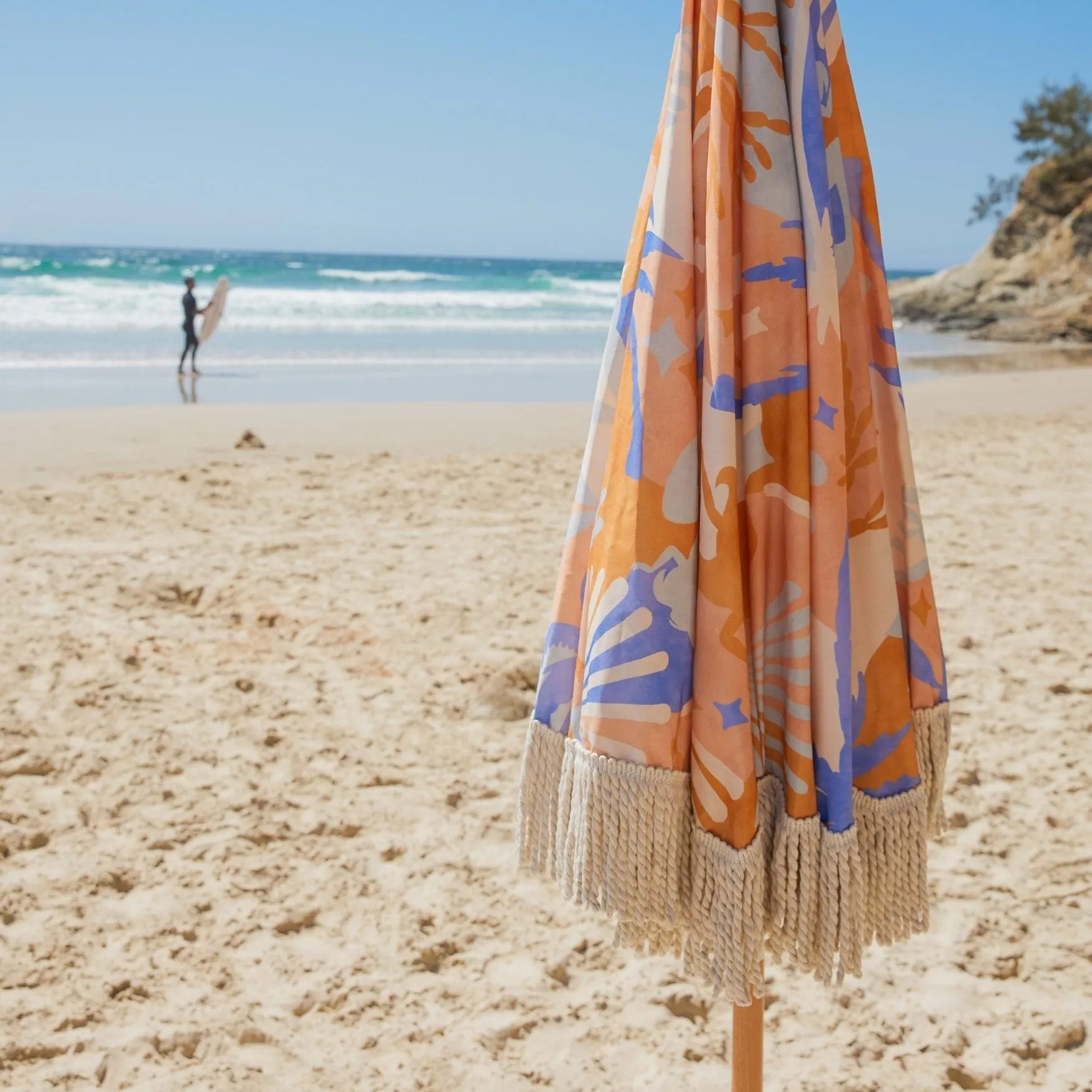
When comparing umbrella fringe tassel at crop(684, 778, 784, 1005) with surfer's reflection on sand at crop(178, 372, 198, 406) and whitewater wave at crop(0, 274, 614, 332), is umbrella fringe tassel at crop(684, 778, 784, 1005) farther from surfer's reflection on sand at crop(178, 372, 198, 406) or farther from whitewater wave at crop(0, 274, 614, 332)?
whitewater wave at crop(0, 274, 614, 332)

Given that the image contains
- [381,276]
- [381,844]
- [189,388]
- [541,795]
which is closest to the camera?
[541,795]

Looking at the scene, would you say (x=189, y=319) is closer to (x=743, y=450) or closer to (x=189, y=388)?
(x=189, y=388)

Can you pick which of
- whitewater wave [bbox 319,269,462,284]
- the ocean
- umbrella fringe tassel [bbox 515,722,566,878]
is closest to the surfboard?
the ocean

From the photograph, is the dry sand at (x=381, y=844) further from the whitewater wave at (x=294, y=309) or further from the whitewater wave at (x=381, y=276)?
the whitewater wave at (x=381, y=276)

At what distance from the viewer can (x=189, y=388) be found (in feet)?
41.5

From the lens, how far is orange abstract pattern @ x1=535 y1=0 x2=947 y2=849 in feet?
4.38

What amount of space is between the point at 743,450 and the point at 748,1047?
1.05 m

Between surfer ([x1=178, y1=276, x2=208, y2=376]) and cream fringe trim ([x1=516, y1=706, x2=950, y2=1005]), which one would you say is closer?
cream fringe trim ([x1=516, y1=706, x2=950, y2=1005])

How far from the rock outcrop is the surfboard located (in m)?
17.4

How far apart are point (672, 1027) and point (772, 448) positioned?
1.59 metres

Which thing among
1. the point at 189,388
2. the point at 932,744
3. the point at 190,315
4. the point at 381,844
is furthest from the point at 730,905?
the point at 190,315

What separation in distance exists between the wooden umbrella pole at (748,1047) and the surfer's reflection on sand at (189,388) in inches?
412

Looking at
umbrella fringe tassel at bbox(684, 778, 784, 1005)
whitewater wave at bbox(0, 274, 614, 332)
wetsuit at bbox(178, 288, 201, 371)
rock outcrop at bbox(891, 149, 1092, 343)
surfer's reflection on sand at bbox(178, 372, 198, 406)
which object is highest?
rock outcrop at bbox(891, 149, 1092, 343)

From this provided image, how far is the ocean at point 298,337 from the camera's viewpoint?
1305cm
